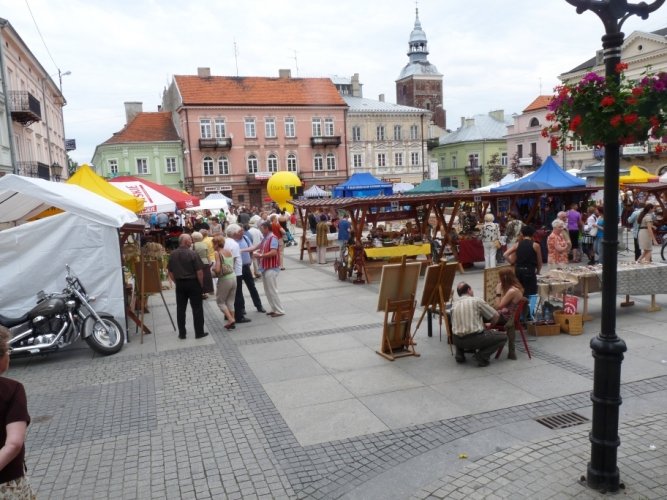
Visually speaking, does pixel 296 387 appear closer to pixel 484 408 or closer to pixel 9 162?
pixel 484 408

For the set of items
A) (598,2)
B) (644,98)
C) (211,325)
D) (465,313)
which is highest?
(598,2)

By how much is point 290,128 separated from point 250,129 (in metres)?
3.95

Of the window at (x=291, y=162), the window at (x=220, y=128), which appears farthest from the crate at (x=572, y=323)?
the window at (x=291, y=162)

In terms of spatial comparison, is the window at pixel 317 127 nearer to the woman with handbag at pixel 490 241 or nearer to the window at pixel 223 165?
the window at pixel 223 165

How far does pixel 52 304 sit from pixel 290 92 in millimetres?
49586

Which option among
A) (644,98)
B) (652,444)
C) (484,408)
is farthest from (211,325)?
(644,98)

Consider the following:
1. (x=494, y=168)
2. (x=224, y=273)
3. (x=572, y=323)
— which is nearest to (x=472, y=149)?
(x=494, y=168)

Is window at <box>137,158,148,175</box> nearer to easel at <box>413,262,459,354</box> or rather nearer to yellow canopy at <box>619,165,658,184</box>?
yellow canopy at <box>619,165,658,184</box>

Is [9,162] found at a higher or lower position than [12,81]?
lower

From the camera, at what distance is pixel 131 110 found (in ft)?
194

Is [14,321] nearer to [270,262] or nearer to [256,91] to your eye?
[270,262]

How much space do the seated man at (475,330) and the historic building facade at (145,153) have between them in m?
50.0

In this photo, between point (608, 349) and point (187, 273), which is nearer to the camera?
point (608, 349)

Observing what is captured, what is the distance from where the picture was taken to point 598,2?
12.4 feet
